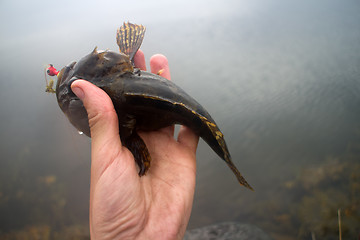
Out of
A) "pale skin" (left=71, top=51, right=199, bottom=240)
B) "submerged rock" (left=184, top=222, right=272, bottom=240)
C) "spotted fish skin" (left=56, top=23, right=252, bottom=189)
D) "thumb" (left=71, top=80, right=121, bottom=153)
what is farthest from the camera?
"submerged rock" (left=184, top=222, right=272, bottom=240)

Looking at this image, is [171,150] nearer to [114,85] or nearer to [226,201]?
[114,85]

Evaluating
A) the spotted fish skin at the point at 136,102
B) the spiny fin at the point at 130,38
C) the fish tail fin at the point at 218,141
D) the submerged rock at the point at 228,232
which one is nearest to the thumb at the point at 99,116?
the spotted fish skin at the point at 136,102

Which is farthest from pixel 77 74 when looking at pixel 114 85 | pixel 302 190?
pixel 302 190

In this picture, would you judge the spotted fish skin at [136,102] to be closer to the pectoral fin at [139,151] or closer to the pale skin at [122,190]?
the pectoral fin at [139,151]

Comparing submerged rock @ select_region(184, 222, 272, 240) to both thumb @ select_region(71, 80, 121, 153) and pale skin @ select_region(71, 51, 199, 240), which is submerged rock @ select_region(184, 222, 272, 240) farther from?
thumb @ select_region(71, 80, 121, 153)

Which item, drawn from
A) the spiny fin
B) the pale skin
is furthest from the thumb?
the spiny fin

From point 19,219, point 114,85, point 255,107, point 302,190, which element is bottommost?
point 19,219

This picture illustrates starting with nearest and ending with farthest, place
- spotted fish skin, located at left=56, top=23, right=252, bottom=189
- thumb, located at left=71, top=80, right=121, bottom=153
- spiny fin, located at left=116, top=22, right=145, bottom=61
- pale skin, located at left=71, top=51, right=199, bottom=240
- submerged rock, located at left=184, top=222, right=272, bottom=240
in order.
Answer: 1. pale skin, located at left=71, top=51, right=199, bottom=240
2. thumb, located at left=71, top=80, right=121, bottom=153
3. spotted fish skin, located at left=56, top=23, right=252, bottom=189
4. spiny fin, located at left=116, top=22, right=145, bottom=61
5. submerged rock, located at left=184, top=222, right=272, bottom=240
